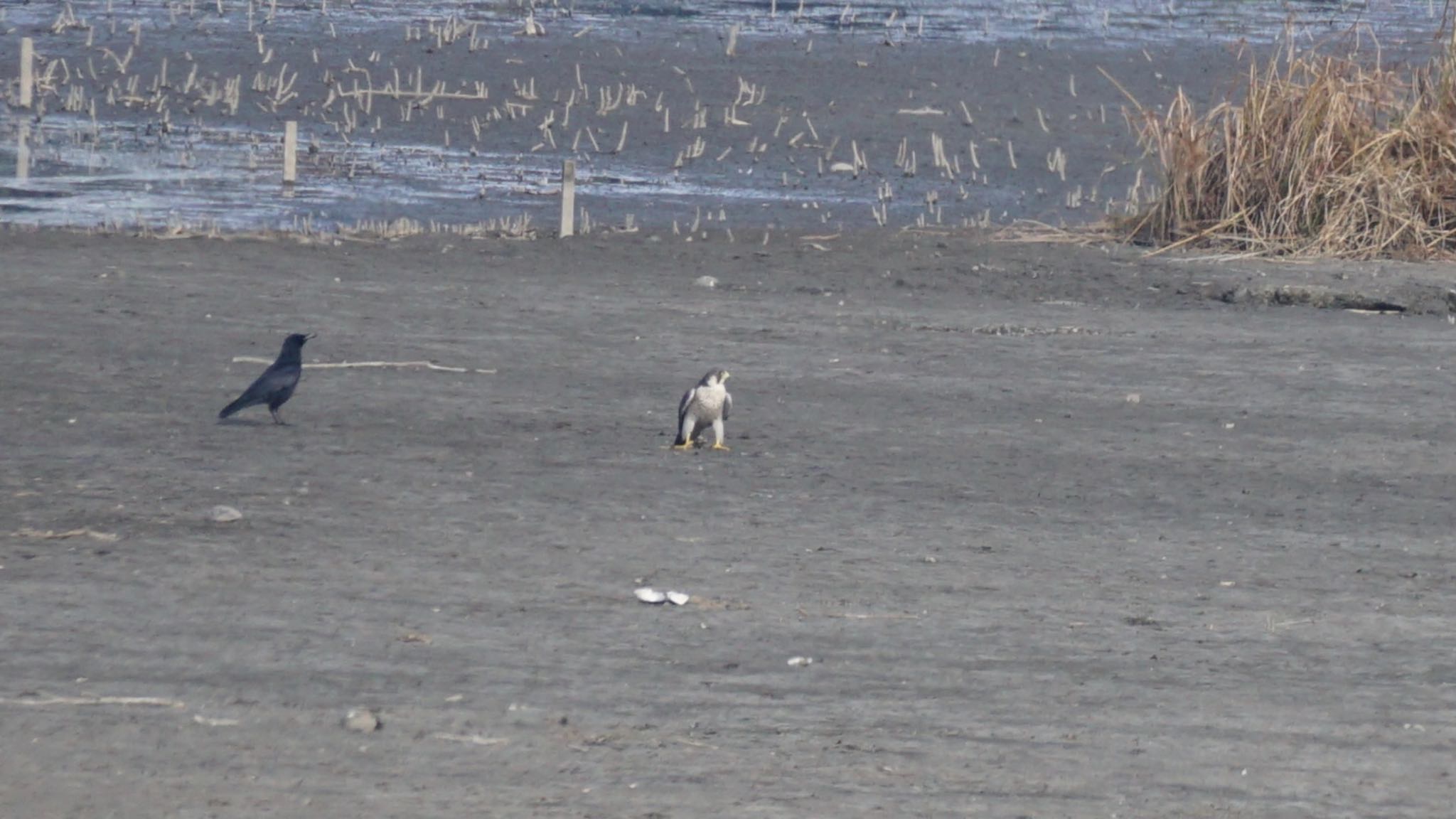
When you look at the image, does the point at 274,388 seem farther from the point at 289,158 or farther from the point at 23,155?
the point at 23,155

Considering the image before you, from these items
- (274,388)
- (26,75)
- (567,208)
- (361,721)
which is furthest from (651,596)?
(26,75)

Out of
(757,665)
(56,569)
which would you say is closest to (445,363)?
(56,569)

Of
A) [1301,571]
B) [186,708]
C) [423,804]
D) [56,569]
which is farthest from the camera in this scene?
[1301,571]

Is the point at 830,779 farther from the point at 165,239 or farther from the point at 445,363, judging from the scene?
the point at 165,239

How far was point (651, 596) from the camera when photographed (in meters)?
7.15

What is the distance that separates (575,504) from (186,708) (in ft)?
9.88

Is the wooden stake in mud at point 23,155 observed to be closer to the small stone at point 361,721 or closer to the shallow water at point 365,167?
the shallow water at point 365,167

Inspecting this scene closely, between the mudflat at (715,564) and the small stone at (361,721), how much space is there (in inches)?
1.1

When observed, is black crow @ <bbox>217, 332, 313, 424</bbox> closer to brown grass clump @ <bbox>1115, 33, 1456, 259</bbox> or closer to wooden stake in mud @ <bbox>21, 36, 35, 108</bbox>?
brown grass clump @ <bbox>1115, 33, 1456, 259</bbox>

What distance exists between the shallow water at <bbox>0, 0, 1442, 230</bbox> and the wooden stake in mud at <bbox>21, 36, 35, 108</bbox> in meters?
0.71

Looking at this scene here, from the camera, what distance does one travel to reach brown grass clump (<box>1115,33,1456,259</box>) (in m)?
18.6

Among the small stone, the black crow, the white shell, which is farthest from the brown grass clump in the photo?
the small stone

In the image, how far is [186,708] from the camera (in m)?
5.81

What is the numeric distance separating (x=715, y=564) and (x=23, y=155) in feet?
63.3
